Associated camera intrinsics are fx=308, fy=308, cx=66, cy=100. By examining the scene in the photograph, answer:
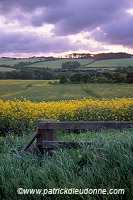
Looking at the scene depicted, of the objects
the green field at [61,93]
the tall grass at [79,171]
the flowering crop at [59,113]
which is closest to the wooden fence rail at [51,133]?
the tall grass at [79,171]

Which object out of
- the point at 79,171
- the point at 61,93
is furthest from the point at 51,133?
the point at 61,93

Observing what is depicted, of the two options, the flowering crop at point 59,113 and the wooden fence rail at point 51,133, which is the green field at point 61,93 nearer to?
the flowering crop at point 59,113

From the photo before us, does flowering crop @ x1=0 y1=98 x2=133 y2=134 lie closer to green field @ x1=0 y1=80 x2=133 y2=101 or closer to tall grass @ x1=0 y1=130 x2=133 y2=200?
tall grass @ x1=0 y1=130 x2=133 y2=200

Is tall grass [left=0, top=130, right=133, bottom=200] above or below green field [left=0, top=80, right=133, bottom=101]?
above

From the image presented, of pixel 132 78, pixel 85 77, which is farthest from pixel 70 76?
pixel 132 78

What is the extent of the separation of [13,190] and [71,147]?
1381 millimetres

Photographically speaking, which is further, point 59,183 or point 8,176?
point 8,176

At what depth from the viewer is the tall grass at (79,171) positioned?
159 inches

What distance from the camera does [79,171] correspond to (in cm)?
436

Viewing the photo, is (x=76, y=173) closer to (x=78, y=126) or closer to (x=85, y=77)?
(x=78, y=126)

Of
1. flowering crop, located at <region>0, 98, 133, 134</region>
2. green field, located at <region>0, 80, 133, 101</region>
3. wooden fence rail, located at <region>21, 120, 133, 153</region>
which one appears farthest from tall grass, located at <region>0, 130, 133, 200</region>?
green field, located at <region>0, 80, 133, 101</region>

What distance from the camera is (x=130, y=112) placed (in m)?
14.1

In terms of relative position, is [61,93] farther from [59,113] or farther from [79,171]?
[79,171]

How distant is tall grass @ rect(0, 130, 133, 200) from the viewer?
13.3 ft
